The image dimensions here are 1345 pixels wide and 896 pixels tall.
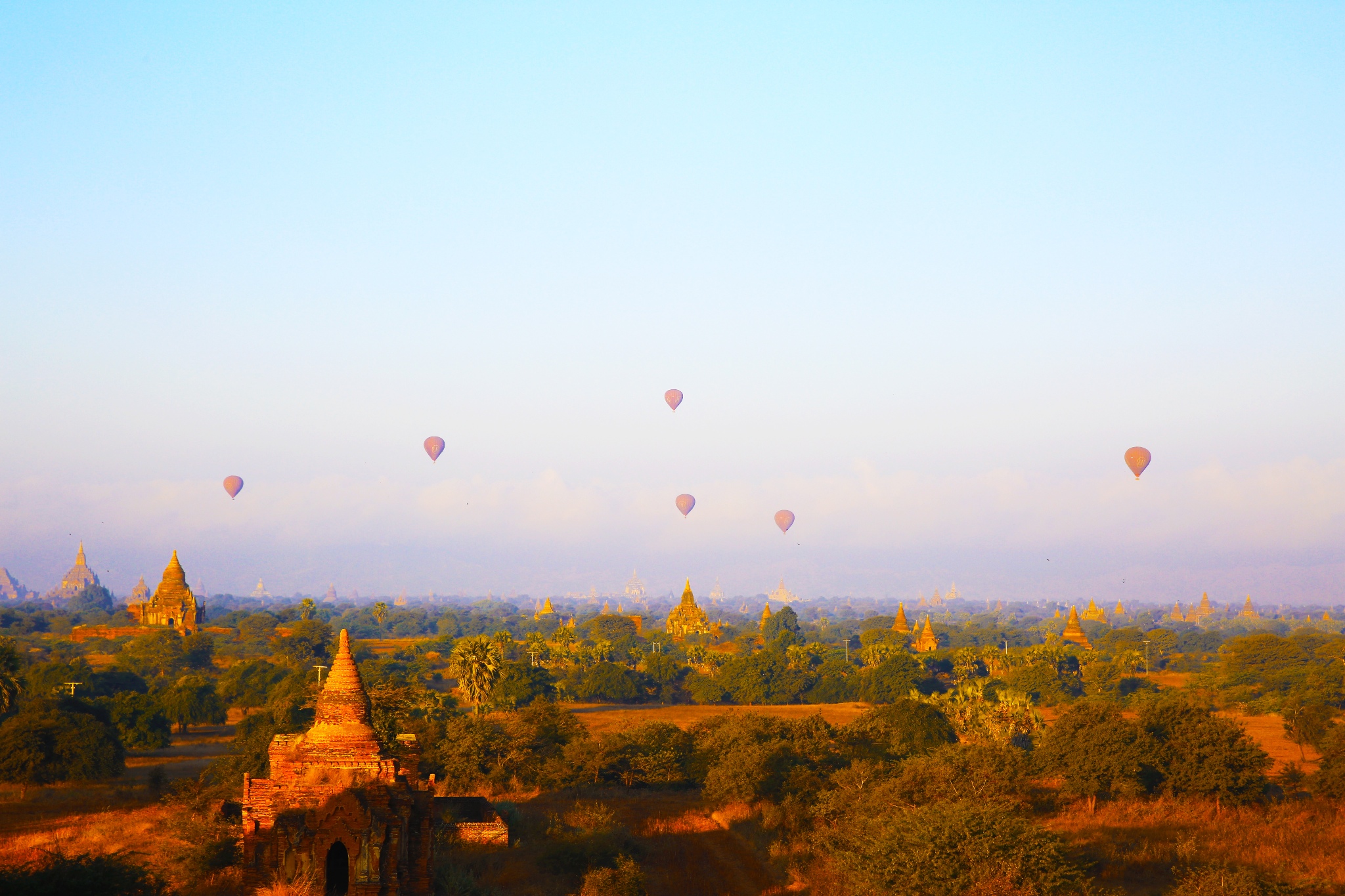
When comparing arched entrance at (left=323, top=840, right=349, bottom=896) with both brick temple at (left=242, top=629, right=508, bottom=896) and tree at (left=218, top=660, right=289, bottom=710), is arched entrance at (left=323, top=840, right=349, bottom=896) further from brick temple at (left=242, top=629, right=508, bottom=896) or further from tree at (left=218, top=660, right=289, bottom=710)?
tree at (left=218, top=660, right=289, bottom=710)

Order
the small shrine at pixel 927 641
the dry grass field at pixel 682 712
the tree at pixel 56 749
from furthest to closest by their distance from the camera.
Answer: the small shrine at pixel 927 641 < the dry grass field at pixel 682 712 < the tree at pixel 56 749

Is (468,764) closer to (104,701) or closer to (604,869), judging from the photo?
(604,869)

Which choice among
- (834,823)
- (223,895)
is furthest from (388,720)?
(834,823)

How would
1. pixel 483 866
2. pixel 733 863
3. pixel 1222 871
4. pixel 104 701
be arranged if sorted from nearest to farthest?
pixel 1222 871
pixel 483 866
pixel 733 863
pixel 104 701

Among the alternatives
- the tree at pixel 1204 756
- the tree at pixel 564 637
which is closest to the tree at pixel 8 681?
the tree at pixel 1204 756

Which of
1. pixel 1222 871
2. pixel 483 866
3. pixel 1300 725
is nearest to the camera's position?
pixel 1222 871

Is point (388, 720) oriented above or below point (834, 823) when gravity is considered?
above

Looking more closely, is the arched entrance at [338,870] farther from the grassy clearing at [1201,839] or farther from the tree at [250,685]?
the tree at [250,685]

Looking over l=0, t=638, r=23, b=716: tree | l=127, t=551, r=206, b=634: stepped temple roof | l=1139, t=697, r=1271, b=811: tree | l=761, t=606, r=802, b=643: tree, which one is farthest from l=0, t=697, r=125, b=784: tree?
l=761, t=606, r=802, b=643: tree
